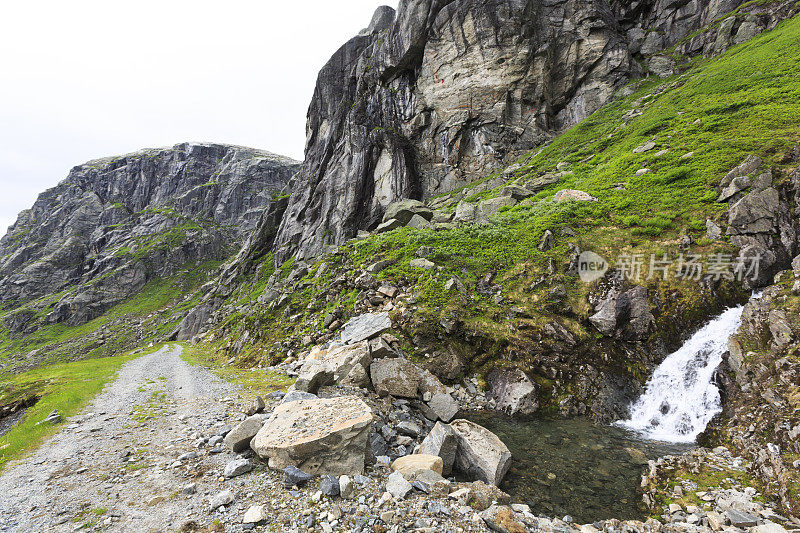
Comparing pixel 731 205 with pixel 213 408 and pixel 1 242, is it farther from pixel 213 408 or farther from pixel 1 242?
pixel 1 242

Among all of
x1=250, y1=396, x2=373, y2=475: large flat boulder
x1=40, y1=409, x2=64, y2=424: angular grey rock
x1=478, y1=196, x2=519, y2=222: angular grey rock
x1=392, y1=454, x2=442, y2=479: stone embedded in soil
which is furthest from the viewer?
x1=478, y1=196, x2=519, y2=222: angular grey rock

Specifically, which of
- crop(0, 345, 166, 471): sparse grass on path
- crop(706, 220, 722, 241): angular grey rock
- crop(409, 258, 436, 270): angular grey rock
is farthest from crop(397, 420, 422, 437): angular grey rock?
crop(706, 220, 722, 241): angular grey rock

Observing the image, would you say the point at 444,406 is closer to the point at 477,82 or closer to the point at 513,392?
the point at 513,392

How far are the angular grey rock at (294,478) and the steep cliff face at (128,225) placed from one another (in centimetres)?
16929

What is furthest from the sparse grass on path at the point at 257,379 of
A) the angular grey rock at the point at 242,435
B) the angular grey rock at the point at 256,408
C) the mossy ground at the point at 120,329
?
the mossy ground at the point at 120,329

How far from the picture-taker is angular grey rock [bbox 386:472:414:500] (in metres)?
8.01

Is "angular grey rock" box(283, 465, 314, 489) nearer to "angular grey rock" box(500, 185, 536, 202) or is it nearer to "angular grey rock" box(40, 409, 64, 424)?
"angular grey rock" box(40, 409, 64, 424)

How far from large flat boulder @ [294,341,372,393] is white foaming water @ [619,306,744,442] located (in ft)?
43.4

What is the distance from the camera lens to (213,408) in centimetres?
1547

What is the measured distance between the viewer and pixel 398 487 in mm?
8227

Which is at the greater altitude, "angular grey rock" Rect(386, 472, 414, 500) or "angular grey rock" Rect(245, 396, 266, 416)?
"angular grey rock" Rect(245, 396, 266, 416)

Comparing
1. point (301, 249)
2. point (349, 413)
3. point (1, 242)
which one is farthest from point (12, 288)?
point (349, 413)

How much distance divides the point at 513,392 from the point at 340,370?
9.41 meters

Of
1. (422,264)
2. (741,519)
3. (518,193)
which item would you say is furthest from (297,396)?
(518,193)
